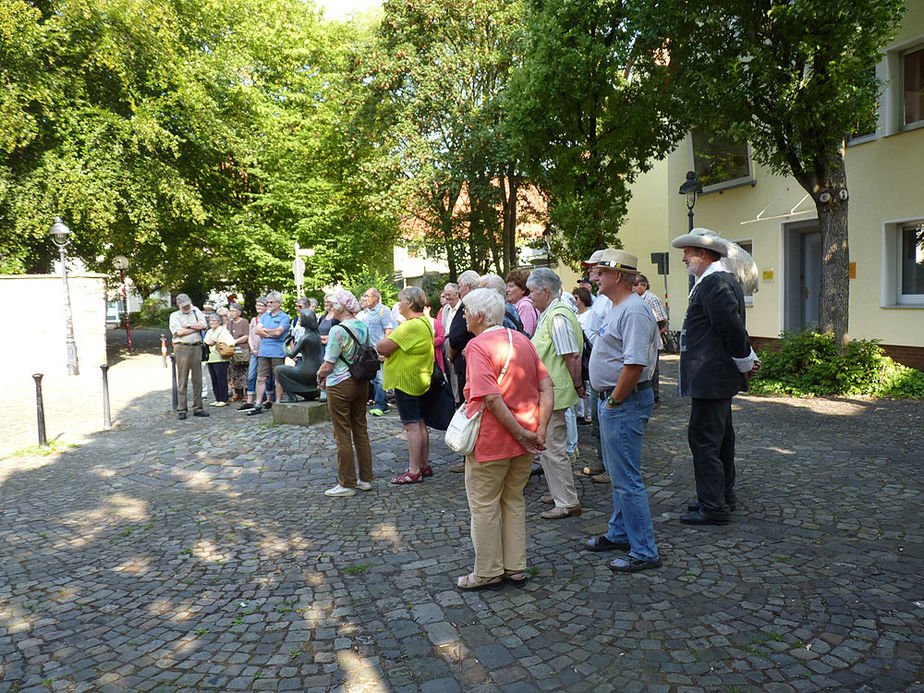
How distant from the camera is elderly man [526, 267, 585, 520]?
529 cm

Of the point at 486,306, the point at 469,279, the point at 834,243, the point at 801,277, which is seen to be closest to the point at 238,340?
the point at 469,279

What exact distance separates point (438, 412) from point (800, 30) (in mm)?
8569

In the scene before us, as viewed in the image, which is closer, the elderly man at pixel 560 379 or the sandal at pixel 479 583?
the sandal at pixel 479 583

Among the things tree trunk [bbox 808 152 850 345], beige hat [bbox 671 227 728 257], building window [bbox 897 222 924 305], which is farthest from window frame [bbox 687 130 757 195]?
beige hat [bbox 671 227 728 257]

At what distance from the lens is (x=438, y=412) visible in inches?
271

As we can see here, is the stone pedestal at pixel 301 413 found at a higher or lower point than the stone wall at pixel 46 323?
lower

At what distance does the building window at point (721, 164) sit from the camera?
16469 millimetres

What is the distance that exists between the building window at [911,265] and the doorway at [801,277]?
268 centimetres

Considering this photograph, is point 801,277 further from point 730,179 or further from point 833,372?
point 833,372

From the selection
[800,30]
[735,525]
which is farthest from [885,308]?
[735,525]

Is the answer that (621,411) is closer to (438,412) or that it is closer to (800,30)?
(438,412)

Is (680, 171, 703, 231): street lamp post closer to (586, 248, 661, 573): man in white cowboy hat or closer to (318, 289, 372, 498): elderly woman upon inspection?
(318, 289, 372, 498): elderly woman

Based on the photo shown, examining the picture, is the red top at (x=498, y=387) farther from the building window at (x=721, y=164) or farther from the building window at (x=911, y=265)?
the building window at (x=721, y=164)

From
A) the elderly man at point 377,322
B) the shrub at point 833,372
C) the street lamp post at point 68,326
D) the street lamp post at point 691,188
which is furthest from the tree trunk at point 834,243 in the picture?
the street lamp post at point 68,326
